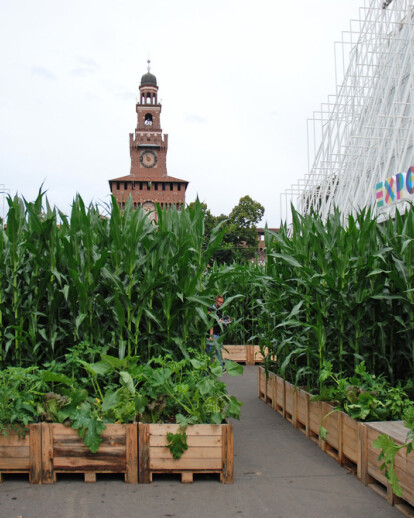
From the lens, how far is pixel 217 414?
14.2 feet

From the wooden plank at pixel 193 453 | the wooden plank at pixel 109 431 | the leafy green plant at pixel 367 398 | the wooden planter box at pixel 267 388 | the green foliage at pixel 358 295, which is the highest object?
the green foliage at pixel 358 295

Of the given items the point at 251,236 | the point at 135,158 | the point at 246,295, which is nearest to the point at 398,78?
the point at 246,295

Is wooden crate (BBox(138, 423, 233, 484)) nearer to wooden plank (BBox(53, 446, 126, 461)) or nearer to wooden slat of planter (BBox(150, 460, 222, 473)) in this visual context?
wooden slat of planter (BBox(150, 460, 222, 473))

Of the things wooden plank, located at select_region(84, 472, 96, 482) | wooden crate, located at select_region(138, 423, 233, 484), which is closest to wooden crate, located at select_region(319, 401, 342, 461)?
wooden crate, located at select_region(138, 423, 233, 484)

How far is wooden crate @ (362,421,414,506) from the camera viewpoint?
3.60m

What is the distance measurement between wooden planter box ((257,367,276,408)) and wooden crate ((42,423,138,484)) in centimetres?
334

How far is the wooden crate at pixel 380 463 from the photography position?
360 cm

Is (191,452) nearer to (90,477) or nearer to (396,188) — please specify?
(90,477)

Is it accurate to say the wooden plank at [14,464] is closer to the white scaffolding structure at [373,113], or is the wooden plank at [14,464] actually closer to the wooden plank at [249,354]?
the wooden plank at [249,354]

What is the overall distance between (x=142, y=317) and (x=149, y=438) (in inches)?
50.9

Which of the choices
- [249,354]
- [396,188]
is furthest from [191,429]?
[396,188]

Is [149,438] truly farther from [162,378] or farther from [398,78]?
[398,78]

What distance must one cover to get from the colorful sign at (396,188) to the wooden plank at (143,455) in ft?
64.0

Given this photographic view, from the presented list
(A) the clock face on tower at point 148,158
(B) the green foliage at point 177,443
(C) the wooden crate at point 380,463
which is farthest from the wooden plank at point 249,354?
(A) the clock face on tower at point 148,158
